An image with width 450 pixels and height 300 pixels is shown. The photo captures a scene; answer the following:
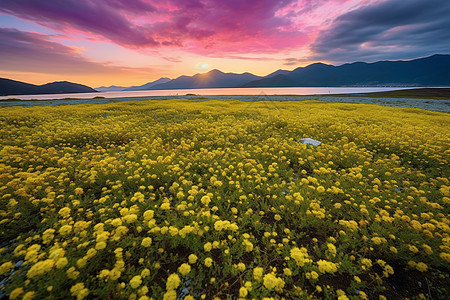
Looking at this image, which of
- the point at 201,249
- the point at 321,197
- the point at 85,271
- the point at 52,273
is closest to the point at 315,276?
the point at 201,249

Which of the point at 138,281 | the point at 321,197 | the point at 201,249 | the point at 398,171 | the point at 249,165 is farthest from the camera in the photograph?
the point at 249,165

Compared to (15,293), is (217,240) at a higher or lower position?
lower

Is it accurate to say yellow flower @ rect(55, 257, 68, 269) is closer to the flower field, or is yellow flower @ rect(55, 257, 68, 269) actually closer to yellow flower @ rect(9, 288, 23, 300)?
the flower field

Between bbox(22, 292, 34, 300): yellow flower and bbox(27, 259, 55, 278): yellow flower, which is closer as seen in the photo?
bbox(22, 292, 34, 300): yellow flower

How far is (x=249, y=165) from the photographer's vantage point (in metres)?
6.32

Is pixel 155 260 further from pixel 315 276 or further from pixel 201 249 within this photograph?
pixel 315 276

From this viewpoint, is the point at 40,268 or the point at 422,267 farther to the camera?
the point at 422,267

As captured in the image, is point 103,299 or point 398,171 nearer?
point 103,299

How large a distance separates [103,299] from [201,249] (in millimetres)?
1673

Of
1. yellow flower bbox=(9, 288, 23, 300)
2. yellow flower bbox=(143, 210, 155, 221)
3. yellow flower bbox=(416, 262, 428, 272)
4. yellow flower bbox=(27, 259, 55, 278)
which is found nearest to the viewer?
yellow flower bbox=(9, 288, 23, 300)

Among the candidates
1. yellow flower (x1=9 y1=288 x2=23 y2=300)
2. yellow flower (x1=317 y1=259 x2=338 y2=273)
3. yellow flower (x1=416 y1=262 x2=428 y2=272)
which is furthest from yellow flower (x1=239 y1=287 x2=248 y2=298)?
yellow flower (x1=416 y1=262 x2=428 y2=272)

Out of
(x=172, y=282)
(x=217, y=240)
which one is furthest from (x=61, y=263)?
(x=217, y=240)

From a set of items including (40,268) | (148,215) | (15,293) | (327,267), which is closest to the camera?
(15,293)

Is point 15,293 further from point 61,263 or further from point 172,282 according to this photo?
point 172,282
